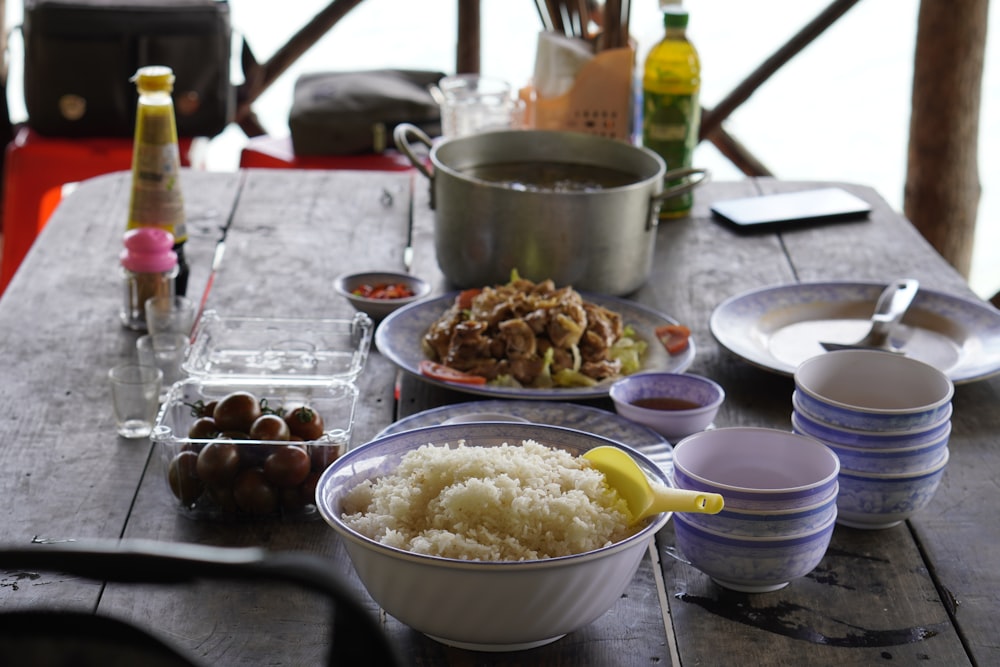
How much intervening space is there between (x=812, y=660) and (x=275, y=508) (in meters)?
0.47

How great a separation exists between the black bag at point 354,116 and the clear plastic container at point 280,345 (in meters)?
1.52

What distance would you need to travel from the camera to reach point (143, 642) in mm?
519

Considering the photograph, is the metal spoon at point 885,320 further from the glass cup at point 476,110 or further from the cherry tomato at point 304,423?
the glass cup at point 476,110

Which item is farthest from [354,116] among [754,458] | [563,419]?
[754,458]

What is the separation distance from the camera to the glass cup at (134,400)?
46.1 inches

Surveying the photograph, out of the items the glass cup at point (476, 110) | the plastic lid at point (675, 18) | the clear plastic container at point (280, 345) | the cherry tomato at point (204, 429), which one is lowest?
the clear plastic container at point (280, 345)

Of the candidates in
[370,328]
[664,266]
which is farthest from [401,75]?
[370,328]

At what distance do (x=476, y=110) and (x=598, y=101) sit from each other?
0.24 metres

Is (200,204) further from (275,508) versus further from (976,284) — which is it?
(976,284)

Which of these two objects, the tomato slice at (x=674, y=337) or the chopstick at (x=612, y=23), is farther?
the chopstick at (x=612, y=23)

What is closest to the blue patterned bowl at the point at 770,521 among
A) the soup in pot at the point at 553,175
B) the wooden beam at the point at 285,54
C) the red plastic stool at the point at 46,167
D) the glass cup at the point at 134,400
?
the glass cup at the point at 134,400

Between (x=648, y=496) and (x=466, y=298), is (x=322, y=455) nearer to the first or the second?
(x=648, y=496)

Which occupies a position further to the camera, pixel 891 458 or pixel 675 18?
pixel 675 18

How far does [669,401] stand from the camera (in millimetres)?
A: 1199
